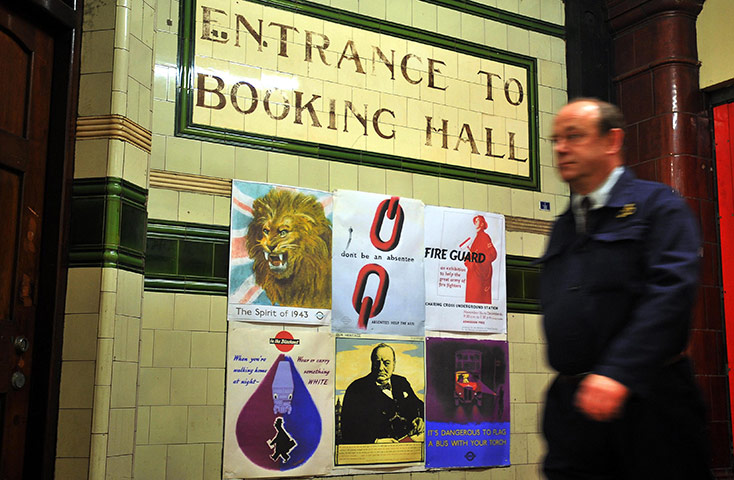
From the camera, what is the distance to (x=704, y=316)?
19.9ft

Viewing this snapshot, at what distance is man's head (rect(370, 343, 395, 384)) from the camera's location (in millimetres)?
5234

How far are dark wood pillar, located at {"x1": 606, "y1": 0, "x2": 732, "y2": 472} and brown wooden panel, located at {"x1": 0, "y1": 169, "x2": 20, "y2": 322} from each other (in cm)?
456

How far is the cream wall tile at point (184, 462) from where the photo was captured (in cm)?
445

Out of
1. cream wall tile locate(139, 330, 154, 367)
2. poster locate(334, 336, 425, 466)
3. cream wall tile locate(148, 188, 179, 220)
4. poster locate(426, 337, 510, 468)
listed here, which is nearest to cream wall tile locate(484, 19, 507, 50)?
poster locate(426, 337, 510, 468)

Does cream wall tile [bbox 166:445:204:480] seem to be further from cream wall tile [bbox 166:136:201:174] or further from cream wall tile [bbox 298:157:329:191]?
cream wall tile [bbox 298:157:329:191]

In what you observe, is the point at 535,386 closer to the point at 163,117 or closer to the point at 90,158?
the point at 163,117

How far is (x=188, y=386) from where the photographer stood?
456 centimetres

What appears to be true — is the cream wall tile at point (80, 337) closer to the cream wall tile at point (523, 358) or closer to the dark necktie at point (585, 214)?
the dark necktie at point (585, 214)

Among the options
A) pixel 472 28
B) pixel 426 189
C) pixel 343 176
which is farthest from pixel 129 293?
pixel 472 28

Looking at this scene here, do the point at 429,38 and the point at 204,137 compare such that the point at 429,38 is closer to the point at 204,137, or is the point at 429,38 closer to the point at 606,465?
the point at 204,137

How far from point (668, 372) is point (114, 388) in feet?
9.34

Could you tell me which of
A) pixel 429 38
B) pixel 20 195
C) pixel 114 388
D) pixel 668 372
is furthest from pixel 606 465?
pixel 429 38

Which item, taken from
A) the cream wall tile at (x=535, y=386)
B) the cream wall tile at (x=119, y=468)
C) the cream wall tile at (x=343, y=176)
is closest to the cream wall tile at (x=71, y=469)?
the cream wall tile at (x=119, y=468)

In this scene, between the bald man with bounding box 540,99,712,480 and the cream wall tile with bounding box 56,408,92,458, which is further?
the cream wall tile with bounding box 56,408,92,458
